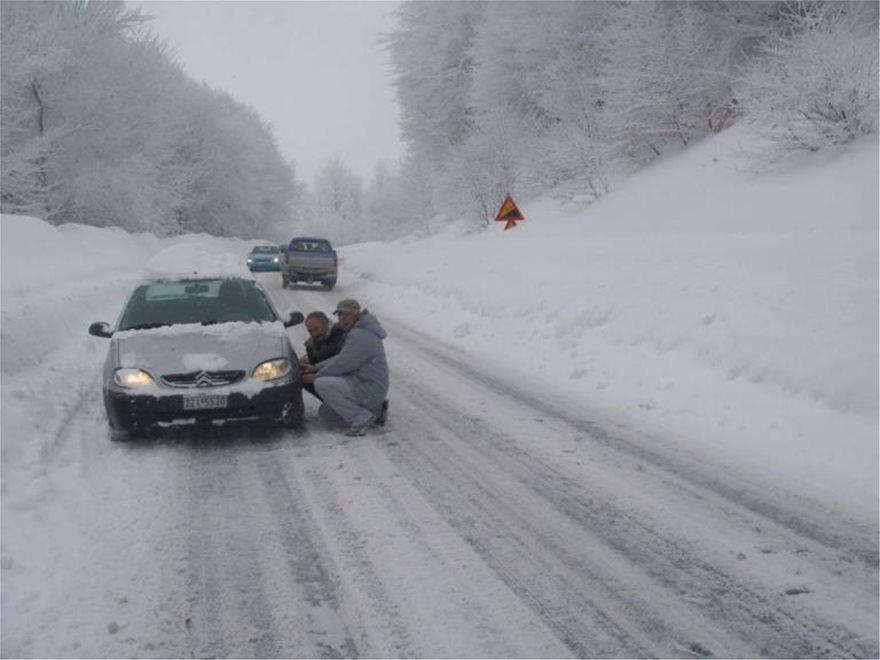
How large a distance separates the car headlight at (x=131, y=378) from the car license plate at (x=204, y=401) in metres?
0.40

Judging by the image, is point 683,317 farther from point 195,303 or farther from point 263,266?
point 263,266

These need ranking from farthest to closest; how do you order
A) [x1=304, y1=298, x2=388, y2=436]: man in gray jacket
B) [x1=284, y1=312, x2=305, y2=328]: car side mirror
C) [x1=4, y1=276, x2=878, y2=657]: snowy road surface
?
[x1=284, y1=312, x2=305, y2=328]: car side mirror, [x1=304, y1=298, x2=388, y2=436]: man in gray jacket, [x1=4, y1=276, x2=878, y2=657]: snowy road surface

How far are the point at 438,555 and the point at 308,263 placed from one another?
2176cm

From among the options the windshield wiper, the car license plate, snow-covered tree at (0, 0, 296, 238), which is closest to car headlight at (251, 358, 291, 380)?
the car license plate

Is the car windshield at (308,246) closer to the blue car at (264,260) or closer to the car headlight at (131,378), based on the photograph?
the blue car at (264,260)

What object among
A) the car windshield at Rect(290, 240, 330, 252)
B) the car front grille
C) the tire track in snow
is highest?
the car windshield at Rect(290, 240, 330, 252)

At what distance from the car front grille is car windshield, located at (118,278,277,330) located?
1.04 m

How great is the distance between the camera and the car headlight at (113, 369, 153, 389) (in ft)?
19.4

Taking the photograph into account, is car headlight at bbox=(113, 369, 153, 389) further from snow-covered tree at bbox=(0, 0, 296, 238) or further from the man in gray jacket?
snow-covered tree at bbox=(0, 0, 296, 238)

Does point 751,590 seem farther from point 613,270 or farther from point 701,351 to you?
point 613,270

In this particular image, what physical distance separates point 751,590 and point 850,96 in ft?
43.8

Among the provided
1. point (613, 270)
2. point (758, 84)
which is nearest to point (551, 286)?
point (613, 270)

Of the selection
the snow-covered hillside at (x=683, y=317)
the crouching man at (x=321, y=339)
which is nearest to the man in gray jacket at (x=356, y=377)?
the crouching man at (x=321, y=339)

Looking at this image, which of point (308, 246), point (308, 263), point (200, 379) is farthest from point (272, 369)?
point (308, 246)
